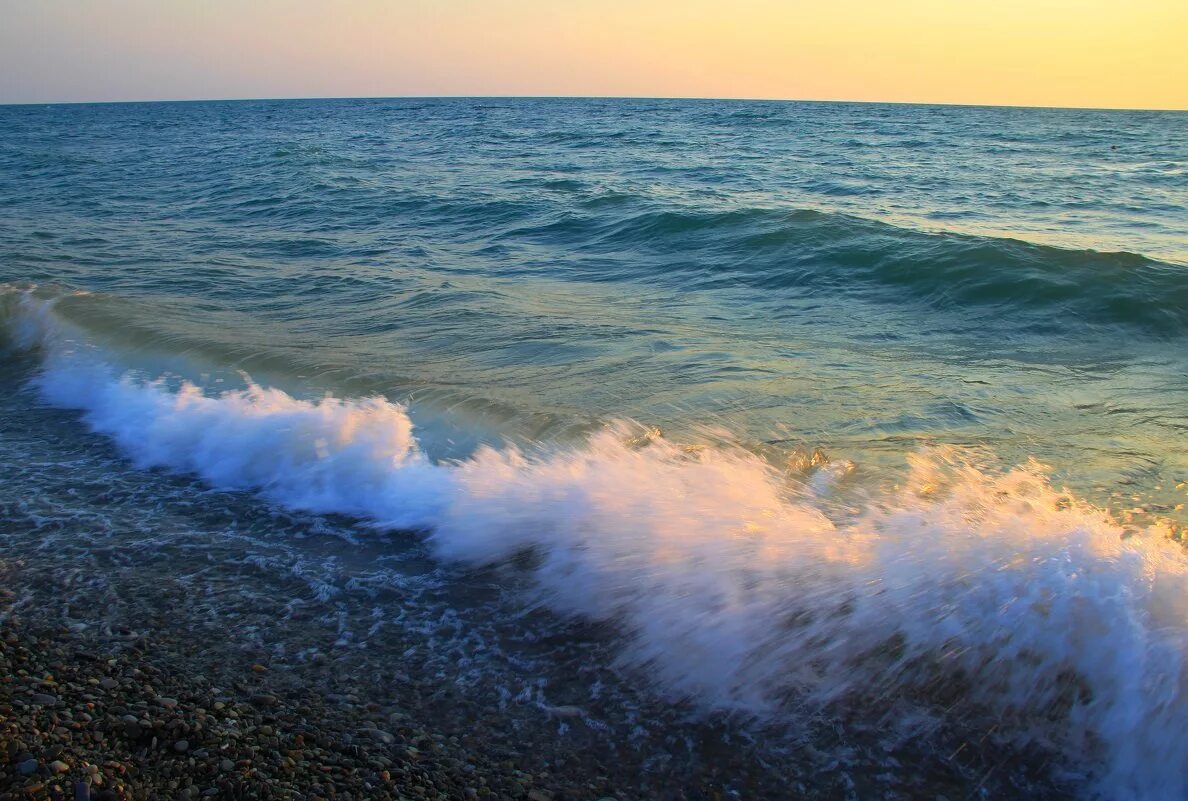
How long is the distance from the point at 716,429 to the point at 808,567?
179cm

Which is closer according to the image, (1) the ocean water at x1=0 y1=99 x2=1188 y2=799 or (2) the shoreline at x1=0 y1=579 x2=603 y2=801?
(2) the shoreline at x1=0 y1=579 x2=603 y2=801

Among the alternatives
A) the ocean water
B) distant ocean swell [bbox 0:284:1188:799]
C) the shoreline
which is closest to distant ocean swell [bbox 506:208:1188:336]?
the ocean water

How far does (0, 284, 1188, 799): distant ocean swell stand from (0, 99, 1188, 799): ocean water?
15 millimetres

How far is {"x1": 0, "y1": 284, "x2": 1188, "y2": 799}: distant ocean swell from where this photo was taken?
9.57 feet

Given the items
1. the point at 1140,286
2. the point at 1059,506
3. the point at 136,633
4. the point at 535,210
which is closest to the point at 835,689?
the point at 1059,506

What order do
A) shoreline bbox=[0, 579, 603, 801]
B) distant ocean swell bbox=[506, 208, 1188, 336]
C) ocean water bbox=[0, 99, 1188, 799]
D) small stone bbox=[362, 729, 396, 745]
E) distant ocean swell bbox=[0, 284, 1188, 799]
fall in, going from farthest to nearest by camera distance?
1. distant ocean swell bbox=[506, 208, 1188, 336]
2. ocean water bbox=[0, 99, 1188, 799]
3. distant ocean swell bbox=[0, 284, 1188, 799]
4. small stone bbox=[362, 729, 396, 745]
5. shoreline bbox=[0, 579, 603, 801]

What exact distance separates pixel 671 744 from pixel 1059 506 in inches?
102

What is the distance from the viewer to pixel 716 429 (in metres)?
5.23

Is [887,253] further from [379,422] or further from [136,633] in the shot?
[136,633]

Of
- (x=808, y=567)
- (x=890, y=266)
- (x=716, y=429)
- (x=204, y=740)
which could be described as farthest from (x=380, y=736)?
(x=890, y=266)

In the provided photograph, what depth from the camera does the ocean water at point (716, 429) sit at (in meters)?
3.11

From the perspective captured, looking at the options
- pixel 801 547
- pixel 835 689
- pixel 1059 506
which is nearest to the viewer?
pixel 835 689

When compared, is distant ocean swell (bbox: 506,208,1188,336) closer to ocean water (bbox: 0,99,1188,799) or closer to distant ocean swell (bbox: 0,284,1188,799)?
ocean water (bbox: 0,99,1188,799)

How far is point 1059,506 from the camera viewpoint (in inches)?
165
